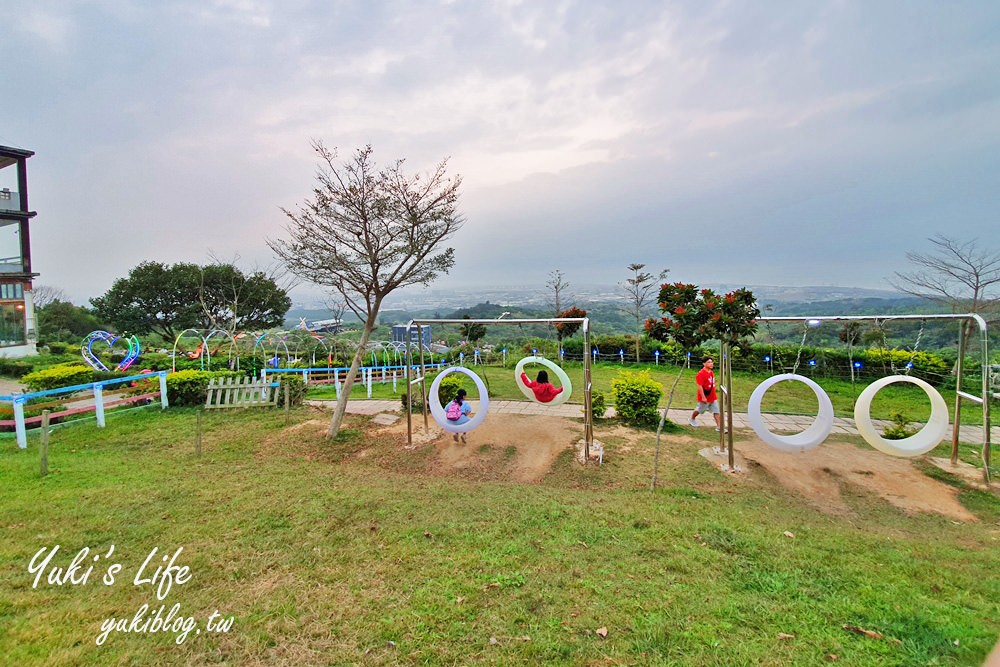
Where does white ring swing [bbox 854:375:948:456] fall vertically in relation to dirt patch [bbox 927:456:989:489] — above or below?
above

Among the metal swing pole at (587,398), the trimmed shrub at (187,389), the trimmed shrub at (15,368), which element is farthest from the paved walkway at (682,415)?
the trimmed shrub at (15,368)

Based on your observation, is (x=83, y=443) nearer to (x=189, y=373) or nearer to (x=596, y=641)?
(x=189, y=373)

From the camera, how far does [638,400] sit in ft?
30.9

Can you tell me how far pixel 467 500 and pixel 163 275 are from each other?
112ft

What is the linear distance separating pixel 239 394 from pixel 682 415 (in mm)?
10717

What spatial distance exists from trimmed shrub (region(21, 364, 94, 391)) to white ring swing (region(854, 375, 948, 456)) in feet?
53.2

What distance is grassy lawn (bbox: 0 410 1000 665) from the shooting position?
2.68m

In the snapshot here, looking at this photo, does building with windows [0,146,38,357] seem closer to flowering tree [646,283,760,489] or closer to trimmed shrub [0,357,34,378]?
trimmed shrub [0,357,34,378]

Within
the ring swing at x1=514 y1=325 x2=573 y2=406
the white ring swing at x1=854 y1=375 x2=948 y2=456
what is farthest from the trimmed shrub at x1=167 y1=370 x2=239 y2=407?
the white ring swing at x1=854 y1=375 x2=948 y2=456

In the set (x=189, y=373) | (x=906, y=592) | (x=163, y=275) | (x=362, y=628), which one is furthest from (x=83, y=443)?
(x=163, y=275)

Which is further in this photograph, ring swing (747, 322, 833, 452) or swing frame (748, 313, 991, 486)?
swing frame (748, 313, 991, 486)

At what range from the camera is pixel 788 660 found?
254 centimetres

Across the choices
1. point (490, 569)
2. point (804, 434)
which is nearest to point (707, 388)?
point (804, 434)

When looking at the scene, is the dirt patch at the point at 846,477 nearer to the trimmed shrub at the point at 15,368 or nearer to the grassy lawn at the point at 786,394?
the grassy lawn at the point at 786,394
